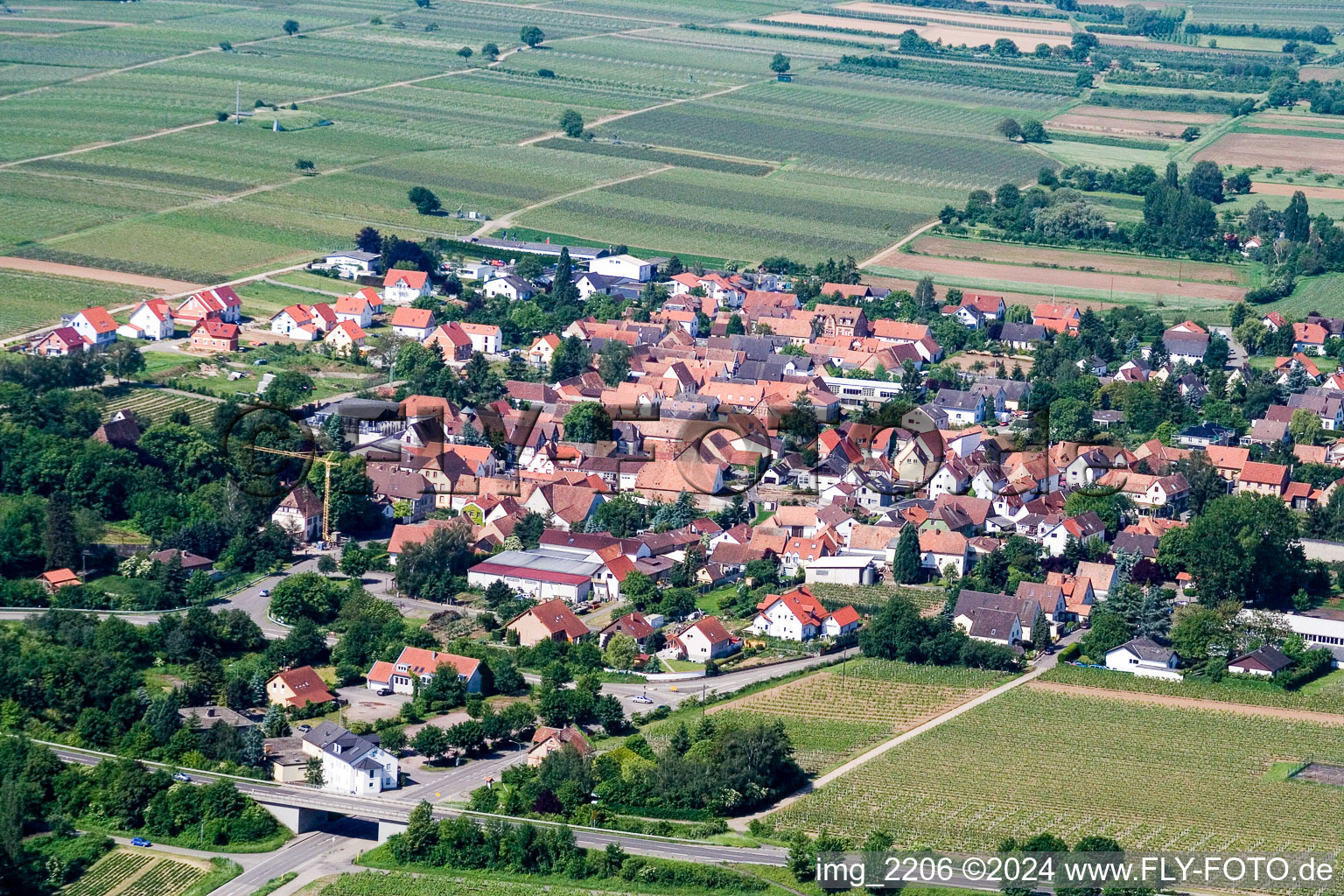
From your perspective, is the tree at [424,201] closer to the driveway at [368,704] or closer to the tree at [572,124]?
the tree at [572,124]

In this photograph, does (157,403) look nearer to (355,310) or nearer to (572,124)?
(355,310)

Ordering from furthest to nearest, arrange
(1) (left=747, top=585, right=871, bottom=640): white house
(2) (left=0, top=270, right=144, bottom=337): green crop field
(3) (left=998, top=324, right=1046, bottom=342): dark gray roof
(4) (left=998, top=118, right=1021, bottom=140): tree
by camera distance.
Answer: (4) (left=998, top=118, right=1021, bottom=140): tree → (3) (left=998, top=324, right=1046, bottom=342): dark gray roof → (2) (left=0, top=270, right=144, bottom=337): green crop field → (1) (left=747, top=585, right=871, bottom=640): white house

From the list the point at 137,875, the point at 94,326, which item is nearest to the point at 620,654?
the point at 137,875

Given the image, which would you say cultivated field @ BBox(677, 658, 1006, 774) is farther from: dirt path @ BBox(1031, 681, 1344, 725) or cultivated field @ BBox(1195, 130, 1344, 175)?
cultivated field @ BBox(1195, 130, 1344, 175)

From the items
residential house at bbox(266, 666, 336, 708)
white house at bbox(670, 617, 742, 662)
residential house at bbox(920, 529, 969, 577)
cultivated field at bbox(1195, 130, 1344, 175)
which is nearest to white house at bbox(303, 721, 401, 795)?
residential house at bbox(266, 666, 336, 708)

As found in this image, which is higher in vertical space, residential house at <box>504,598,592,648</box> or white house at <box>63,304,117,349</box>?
white house at <box>63,304,117,349</box>

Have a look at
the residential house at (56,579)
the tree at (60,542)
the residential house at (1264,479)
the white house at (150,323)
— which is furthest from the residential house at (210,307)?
the residential house at (1264,479)
